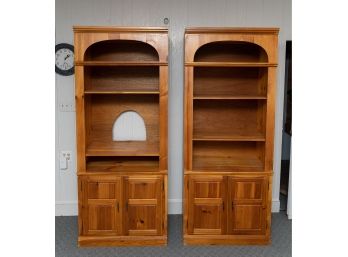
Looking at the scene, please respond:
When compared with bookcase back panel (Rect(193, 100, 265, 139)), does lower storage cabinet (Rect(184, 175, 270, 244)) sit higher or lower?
lower

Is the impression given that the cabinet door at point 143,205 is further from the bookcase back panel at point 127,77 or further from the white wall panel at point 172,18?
the bookcase back panel at point 127,77

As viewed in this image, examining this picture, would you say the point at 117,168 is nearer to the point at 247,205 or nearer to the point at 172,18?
the point at 247,205

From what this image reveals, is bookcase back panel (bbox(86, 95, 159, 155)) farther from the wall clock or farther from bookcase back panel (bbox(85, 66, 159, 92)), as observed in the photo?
the wall clock

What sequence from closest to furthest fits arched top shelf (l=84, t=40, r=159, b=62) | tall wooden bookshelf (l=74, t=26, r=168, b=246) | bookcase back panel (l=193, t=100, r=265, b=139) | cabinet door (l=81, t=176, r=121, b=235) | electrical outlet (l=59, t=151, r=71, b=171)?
tall wooden bookshelf (l=74, t=26, r=168, b=246) → cabinet door (l=81, t=176, r=121, b=235) → arched top shelf (l=84, t=40, r=159, b=62) → bookcase back panel (l=193, t=100, r=265, b=139) → electrical outlet (l=59, t=151, r=71, b=171)

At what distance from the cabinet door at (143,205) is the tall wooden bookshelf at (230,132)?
260mm

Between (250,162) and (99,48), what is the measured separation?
190 centimetres

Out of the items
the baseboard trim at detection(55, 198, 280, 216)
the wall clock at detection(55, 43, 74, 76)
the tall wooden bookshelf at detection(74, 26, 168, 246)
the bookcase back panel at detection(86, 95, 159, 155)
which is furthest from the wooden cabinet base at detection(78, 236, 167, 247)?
the wall clock at detection(55, 43, 74, 76)

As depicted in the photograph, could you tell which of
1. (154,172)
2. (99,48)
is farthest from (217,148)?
(99,48)

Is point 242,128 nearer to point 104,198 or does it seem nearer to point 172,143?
point 172,143

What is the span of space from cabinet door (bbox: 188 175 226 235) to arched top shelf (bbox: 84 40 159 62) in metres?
1.32

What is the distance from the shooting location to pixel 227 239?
2984 millimetres

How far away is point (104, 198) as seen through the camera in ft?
9.58

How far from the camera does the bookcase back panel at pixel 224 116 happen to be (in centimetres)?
333

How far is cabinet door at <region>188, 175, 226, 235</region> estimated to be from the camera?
2949 millimetres
